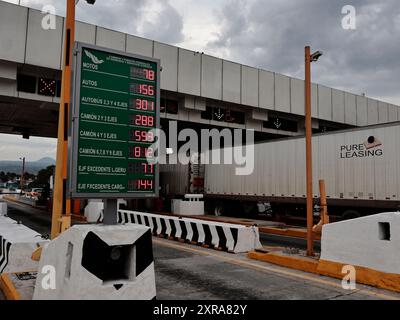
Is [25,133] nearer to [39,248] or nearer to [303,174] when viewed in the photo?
[303,174]

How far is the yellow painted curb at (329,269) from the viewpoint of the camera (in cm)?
675

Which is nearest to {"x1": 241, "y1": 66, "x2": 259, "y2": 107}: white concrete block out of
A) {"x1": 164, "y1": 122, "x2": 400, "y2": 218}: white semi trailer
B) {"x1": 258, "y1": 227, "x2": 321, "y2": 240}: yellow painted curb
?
{"x1": 164, "y1": 122, "x2": 400, "y2": 218}: white semi trailer

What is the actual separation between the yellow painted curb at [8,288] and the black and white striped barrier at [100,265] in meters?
0.76

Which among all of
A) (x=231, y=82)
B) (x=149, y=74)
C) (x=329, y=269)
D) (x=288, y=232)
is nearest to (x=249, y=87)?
(x=231, y=82)

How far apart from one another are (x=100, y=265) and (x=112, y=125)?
191 centimetres

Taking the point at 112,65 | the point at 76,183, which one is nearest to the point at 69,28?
the point at 112,65

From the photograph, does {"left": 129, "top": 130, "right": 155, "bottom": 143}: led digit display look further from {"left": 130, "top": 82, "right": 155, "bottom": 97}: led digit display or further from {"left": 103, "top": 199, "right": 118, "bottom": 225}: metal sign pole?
{"left": 103, "top": 199, "right": 118, "bottom": 225}: metal sign pole

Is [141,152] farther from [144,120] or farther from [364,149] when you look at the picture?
[364,149]

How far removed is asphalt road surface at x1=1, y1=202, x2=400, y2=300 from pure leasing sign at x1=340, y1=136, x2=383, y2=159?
7.54m

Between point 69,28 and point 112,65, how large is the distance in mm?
2957

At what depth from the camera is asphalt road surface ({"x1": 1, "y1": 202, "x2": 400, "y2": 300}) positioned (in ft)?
21.2

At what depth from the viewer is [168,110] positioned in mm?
22438

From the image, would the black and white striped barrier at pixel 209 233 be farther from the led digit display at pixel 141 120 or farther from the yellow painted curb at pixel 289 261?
the led digit display at pixel 141 120

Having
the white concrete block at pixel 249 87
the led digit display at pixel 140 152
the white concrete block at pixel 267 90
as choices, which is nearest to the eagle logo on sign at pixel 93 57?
the led digit display at pixel 140 152
